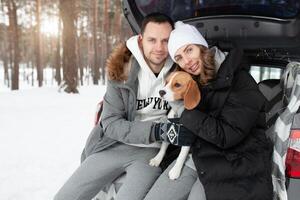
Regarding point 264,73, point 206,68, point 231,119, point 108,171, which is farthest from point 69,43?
point 231,119

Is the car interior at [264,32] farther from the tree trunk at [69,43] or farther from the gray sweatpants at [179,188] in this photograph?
the tree trunk at [69,43]

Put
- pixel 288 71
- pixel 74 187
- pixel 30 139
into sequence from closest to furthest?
pixel 288 71, pixel 74 187, pixel 30 139

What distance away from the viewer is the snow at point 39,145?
195 inches

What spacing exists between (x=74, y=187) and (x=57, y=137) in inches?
203

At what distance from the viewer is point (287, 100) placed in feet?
8.18

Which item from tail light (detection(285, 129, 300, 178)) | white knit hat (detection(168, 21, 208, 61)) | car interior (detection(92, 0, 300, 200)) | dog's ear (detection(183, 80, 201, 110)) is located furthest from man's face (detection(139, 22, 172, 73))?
tail light (detection(285, 129, 300, 178))

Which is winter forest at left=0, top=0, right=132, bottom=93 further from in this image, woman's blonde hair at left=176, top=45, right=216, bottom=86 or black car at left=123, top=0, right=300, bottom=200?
woman's blonde hair at left=176, top=45, right=216, bottom=86

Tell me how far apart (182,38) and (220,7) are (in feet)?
2.25

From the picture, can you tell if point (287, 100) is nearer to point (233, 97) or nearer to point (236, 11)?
point (233, 97)

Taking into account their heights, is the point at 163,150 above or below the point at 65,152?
above

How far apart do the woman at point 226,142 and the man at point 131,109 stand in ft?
1.38

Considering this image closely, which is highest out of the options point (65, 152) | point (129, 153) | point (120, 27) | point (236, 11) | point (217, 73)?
point (120, 27)

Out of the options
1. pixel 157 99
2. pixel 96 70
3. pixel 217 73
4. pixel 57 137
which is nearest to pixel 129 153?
pixel 157 99

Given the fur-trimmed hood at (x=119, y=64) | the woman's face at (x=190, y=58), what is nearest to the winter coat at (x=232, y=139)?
the woman's face at (x=190, y=58)
